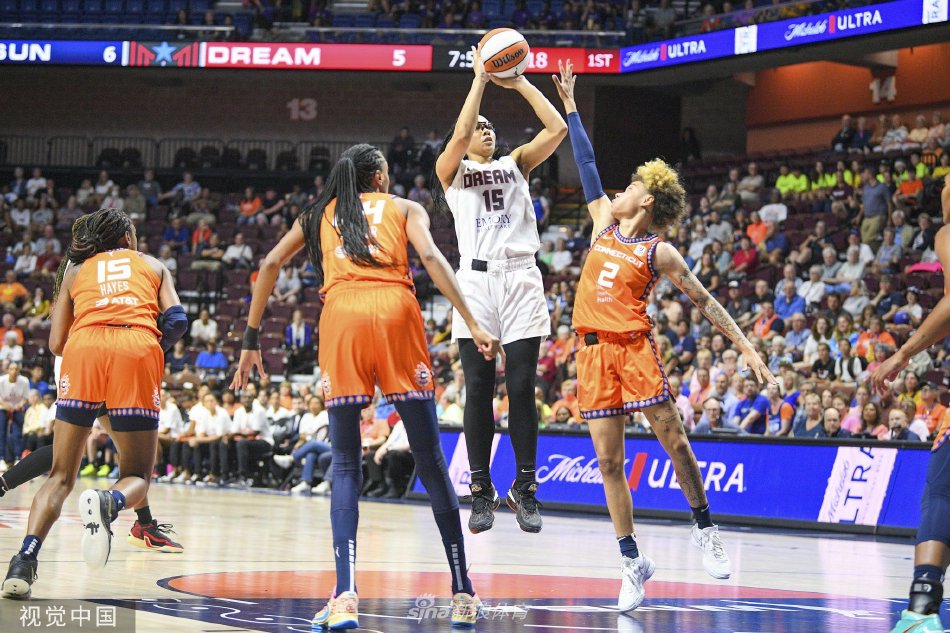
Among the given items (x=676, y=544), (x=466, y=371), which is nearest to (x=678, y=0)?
(x=676, y=544)

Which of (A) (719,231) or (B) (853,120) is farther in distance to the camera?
(B) (853,120)

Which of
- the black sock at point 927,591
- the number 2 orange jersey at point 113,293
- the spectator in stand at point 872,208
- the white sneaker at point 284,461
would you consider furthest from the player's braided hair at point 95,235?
the spectator in stand at point 872,208

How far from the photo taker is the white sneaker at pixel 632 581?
6.40 meters

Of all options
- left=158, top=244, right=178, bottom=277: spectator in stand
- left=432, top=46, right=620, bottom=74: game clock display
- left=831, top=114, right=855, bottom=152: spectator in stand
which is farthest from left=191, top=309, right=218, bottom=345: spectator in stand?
left=831, top=114, right=855, bottom=152: spectator in stand

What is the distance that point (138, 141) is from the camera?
3009cm

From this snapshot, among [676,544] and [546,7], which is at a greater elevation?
[546,7]

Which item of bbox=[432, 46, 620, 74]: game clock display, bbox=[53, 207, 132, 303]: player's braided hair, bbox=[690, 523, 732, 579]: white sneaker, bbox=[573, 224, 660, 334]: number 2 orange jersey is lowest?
bbox=[690, 523, 732, 579]: white sneaker

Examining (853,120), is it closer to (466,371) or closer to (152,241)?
(152,241)

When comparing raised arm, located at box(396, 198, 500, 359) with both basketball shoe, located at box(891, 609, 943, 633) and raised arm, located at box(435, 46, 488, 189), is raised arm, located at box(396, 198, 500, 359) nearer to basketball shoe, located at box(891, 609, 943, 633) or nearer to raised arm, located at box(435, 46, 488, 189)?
raised arm, located at box(435, 46, 488, 189)

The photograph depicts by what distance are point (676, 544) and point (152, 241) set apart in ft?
56.9

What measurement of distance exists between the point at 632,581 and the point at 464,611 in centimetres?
116

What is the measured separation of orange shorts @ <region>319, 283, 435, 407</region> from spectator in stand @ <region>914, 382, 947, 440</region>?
8.52 meters

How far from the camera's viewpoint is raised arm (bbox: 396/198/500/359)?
566 centimetres

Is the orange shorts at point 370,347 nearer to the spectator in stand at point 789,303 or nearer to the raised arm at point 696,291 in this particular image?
the raised arm at point 696,291
